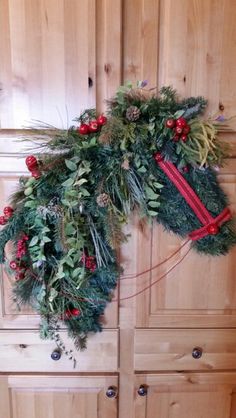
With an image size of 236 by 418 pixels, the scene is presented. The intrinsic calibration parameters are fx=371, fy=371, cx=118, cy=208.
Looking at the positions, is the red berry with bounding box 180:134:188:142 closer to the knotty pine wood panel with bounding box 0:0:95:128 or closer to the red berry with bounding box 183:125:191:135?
the red berry with bounding box 183:125:191:135

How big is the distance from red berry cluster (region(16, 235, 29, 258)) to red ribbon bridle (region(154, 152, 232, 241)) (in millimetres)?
417

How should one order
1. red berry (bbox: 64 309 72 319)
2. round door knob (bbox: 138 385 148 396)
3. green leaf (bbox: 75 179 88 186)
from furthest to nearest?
round door knob (bbox: 138 385 148 396), red berry (bbox: 64 309 72 319), green leaf (bbox: 75 179 88 186)

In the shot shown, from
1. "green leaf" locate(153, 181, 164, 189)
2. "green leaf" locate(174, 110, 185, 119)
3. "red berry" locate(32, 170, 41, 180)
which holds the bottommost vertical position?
"green leaf" locate(153, 181, 164, 189)

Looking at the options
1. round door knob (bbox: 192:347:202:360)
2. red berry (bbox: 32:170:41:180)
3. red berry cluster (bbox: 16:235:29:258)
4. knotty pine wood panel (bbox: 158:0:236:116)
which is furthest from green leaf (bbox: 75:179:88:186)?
round door knob (bbox: 192:347:202:360)

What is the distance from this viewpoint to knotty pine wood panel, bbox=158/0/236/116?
0.99 m

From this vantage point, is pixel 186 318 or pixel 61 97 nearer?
pixel 61 97

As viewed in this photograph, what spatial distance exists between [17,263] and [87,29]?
659 mm

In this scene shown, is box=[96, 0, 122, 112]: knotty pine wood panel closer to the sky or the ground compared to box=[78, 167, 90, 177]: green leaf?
closer to the sky

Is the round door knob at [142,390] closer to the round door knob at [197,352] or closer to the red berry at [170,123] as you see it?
the round door knob at [197,352]

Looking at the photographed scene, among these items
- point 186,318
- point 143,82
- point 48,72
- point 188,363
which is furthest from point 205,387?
point 48,72

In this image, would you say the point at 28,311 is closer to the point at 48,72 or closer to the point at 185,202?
the point at 185,202

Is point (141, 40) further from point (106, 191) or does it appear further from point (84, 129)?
point (106, 191)

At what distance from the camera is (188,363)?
3.84ft

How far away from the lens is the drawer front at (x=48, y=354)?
115cm
